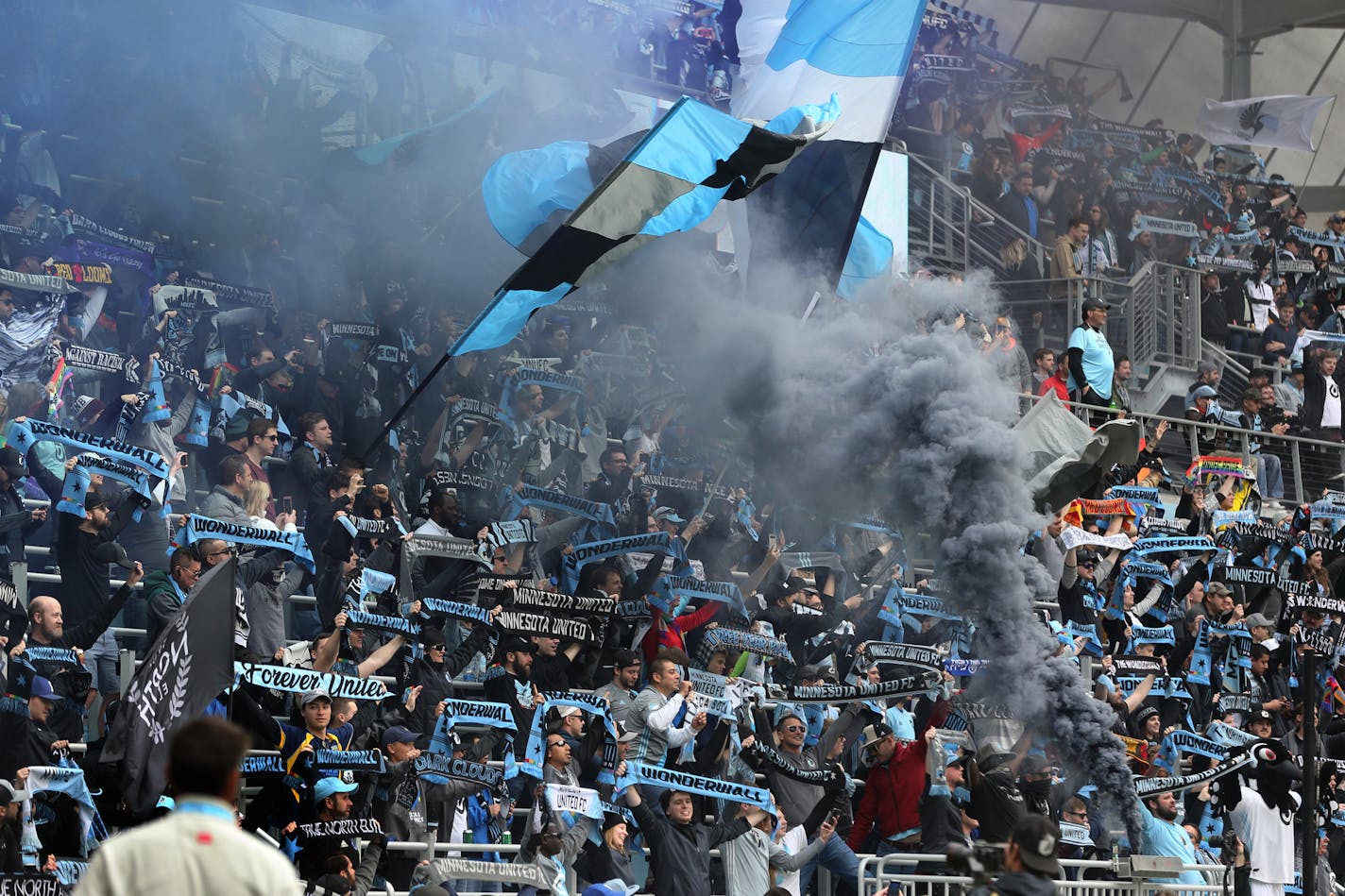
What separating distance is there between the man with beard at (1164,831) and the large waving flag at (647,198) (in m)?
5.45

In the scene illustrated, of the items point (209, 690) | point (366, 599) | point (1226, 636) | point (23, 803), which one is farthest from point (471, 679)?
point (1226, 636)

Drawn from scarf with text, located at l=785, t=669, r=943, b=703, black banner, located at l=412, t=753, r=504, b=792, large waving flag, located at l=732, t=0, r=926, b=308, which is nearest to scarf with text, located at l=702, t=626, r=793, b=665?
scarf with text, located at l=785, t=669, r=943, b=703

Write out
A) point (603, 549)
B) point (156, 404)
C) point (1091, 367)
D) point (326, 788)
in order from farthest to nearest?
1. point (1091, 367)
2. point (603, 549)
3. point (156, 404)
4. point (326, 788)

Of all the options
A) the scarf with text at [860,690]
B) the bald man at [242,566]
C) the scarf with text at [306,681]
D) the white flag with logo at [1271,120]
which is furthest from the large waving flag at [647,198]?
the white flag with logo at [1271,120]

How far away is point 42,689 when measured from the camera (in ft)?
32.9

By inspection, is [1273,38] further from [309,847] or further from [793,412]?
[309,847]

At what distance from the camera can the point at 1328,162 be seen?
31.0m

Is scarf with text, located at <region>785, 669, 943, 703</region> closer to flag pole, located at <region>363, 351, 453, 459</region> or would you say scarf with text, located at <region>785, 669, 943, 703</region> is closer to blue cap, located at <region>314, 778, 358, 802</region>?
flag pole, located at <region>363, 351, 453, 459</region>

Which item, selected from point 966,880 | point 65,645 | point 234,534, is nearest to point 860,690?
point 966,880

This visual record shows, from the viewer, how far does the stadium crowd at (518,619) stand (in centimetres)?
1011

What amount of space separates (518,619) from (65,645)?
293cm

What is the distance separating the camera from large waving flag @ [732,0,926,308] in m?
16.2

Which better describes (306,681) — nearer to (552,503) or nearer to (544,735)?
(544,735)

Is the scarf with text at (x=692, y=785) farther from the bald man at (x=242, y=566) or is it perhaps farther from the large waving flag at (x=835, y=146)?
the large waving flag at (x=835, y=146)
